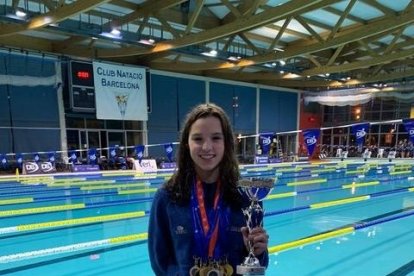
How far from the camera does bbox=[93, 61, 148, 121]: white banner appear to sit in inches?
547

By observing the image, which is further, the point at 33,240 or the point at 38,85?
the point at 38,85

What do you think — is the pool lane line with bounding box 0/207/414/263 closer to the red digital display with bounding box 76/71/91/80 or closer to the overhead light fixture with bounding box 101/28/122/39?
the overhead light fixture with bounding box 101/28/122/39

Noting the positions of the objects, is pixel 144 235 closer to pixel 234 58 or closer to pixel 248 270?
pixel 248 270

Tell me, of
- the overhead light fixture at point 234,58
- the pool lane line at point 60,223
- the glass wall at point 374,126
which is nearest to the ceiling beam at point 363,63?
the overhead light fixture at point 234,58

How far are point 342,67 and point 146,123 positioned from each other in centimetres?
933

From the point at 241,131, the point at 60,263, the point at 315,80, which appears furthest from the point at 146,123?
the point at 60,263

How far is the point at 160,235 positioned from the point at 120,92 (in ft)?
45.5

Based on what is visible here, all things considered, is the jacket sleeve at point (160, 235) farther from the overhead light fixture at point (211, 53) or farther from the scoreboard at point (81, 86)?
the scoreboard at point (81, 86)

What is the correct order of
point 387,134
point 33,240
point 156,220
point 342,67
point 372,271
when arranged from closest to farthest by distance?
point 156,220 → point 372,271 → point 33,240 → point 342,67 → point 387,134

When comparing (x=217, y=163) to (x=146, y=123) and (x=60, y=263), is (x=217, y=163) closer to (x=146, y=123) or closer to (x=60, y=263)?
(x=60, y=263)

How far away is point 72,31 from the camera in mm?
10070

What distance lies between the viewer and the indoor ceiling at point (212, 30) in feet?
29.2

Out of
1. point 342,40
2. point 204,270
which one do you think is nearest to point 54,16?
point 342,40

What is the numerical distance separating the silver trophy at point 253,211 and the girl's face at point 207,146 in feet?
0.42
